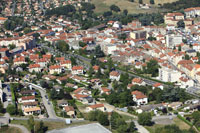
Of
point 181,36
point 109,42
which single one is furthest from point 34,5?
point 181,36

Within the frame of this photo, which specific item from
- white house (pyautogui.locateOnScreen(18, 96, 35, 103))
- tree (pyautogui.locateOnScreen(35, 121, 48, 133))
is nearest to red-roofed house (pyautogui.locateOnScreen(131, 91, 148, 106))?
white house (pyautogui.locateOnScreen(18, 96, 35, 103))

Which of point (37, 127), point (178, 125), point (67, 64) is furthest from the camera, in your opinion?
point (67, 64)

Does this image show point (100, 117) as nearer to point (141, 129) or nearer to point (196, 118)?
point (141, 129)

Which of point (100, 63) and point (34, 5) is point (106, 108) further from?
point (34, 5)

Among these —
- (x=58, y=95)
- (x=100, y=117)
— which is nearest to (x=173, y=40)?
(x=58, y=95)

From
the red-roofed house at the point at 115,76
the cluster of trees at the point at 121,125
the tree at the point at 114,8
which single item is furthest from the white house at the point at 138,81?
the tree at the point at 114,8

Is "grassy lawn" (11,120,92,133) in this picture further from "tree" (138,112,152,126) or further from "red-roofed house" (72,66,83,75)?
"red-roofed house" (72,66,83,75)

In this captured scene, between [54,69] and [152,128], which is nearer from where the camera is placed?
[152,128]

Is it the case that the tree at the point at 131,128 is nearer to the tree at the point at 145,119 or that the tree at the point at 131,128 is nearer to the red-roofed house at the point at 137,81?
the tree at the point at 145,119
